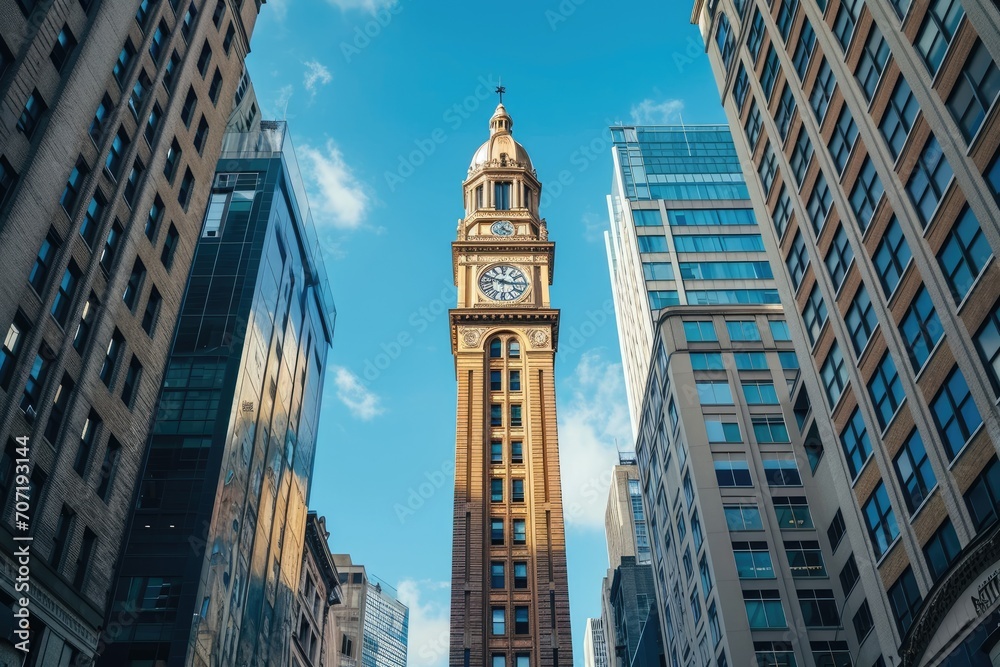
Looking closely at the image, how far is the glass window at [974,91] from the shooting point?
88.0 feet

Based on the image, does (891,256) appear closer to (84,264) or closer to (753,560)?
(753,560)

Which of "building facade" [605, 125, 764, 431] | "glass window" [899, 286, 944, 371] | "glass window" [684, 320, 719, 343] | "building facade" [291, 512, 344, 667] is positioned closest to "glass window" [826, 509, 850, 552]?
"glass window" [684, 320, 719, 343]

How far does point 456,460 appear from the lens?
78500 millimetres

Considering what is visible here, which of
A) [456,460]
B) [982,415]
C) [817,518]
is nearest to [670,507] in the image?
[817,518]

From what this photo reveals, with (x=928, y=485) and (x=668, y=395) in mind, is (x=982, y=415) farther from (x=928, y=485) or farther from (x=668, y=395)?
(x=668, y=395)

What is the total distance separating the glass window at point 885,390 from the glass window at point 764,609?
2224cm

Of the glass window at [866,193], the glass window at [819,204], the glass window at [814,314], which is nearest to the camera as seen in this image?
the glass window at [866,193]

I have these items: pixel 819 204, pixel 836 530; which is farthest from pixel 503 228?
pixel 819 204

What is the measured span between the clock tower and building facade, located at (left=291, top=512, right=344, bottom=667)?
1258 cm

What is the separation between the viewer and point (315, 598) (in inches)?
3201

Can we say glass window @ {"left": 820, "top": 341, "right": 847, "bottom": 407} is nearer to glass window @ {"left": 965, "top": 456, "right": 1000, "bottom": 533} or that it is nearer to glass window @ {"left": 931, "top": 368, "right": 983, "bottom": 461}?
glass window @ {"left": 931, "top": 368, "right": 983, "bottom": 461}

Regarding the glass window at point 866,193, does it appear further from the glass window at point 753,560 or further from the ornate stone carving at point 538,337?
the ornate stone carving at point 538,337

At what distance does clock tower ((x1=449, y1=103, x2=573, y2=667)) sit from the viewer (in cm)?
6969

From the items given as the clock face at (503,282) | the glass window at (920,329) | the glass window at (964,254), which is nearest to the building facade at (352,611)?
the clock face at (503,282)
